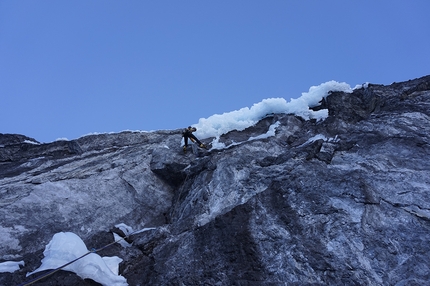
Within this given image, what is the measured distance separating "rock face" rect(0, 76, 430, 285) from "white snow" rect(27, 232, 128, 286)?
22 cm

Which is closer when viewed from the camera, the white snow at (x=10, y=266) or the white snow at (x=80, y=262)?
the white snow at (x=80, y=262)

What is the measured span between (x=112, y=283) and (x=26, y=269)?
1.98m

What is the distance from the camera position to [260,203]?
8.16 metres

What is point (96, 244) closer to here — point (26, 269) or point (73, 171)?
point (26, 269)

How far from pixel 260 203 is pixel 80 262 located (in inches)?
172

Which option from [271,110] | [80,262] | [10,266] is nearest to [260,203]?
[80,262]

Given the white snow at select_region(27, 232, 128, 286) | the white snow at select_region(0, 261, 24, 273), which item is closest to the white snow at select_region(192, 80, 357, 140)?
the white snow at select_region(27, 232, 128, 286)

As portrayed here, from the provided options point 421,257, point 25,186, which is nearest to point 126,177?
point 25,186

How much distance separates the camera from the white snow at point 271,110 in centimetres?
1455

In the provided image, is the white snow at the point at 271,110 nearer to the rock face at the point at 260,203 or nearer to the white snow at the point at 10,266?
the rock face at the point at 260,203

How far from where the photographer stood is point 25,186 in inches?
412

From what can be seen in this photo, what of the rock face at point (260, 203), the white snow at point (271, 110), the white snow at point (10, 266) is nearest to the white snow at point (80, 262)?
the rock face at point (260, 203)

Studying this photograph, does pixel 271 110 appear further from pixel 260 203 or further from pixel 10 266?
pixel 10 266

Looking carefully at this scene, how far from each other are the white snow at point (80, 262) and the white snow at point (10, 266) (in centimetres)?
69
